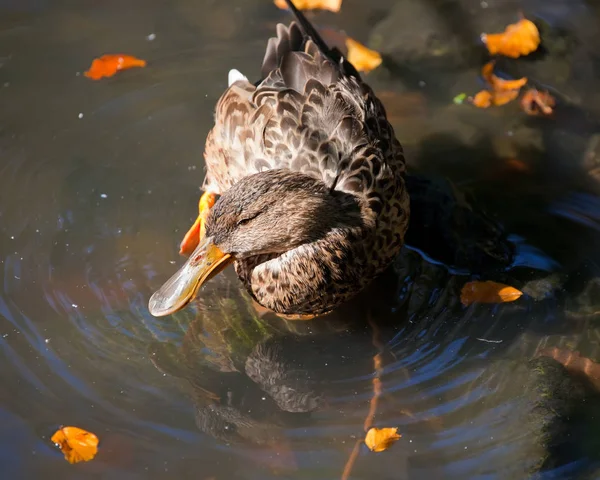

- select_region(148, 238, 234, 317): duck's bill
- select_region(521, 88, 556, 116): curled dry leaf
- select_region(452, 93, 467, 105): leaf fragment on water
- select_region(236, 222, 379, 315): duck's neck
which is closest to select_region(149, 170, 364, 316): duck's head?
select_region(148, 238, 234, 317): duck's bill

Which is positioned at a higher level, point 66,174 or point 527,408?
point 66,174

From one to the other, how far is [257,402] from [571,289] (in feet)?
5.95

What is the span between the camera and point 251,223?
142 inches

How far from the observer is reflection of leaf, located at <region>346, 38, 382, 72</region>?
5.62 metres

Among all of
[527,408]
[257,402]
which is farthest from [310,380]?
[527,408]

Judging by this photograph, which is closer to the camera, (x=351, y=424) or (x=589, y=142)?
(x=351, y=424)

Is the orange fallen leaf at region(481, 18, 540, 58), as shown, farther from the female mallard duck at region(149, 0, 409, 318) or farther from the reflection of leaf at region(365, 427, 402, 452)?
the reflection of leaf at region(365, 427, 402, 452)

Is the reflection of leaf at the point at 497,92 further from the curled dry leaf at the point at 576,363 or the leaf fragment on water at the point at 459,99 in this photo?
the curled dry leaf at the point at 576,363

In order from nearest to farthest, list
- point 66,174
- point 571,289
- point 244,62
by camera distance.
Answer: point 571,289 < point 66,174 < point 244,62

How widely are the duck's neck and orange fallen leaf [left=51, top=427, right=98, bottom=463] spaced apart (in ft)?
3.42

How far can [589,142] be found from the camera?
205 inches

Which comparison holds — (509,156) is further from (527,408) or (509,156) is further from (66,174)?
(66,174)

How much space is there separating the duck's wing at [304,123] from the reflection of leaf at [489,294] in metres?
0.76

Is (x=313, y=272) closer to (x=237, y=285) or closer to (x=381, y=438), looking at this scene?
(x=237, y=285)
